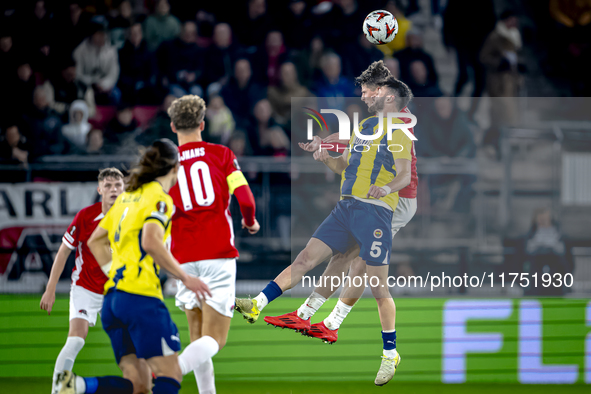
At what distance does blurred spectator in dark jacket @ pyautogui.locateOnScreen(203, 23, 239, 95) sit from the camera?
829 cm

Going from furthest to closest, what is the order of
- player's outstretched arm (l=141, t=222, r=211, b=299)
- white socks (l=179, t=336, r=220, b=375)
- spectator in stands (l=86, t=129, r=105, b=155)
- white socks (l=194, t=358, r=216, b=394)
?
spectator in stands (l=86, t=129, r=105, b=155) < white socks (l=194, t=358, r=216, b=394) < white socks (l=179, t=336, r=220, b=375) < player's outstretched arm (l=141, t=222, r=211, b=299)

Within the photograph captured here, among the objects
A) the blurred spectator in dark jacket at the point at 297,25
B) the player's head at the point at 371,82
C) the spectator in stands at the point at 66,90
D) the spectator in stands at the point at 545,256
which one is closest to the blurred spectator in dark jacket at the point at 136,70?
the spectator in stands at the point at 66,90

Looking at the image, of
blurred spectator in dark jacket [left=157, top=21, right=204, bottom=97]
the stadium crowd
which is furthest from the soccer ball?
blurred spectator in dark jacket [left=157, top=21, right=204, bottom=97]

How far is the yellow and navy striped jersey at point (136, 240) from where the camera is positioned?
3730mm

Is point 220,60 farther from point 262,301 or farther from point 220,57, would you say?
point 262,301

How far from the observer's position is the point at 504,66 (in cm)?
835

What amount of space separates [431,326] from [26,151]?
4944 mm

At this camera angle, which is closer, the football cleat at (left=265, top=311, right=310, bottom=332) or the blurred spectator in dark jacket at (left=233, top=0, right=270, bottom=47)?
the football cleat at (left=265, top=311, right=310, bottom=332)

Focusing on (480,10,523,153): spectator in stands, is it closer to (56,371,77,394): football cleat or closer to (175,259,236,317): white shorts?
(175,259,236,317): white shorts

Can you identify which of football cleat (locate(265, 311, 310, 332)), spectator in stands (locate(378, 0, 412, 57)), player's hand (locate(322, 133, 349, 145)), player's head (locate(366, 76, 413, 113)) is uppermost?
spectator in stands (locate(378, 0, 412, 57))

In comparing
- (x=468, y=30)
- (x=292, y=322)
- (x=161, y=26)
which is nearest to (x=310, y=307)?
(x=292, y=322)

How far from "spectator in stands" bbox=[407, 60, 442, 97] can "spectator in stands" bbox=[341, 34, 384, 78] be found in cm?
58

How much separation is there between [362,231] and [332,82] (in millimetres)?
3062

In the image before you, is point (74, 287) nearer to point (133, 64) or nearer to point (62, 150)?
point (62, 150)
